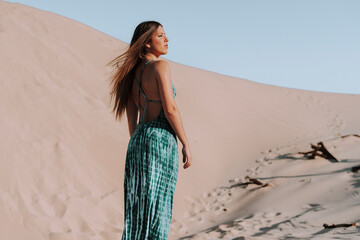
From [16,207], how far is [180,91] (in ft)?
22.0

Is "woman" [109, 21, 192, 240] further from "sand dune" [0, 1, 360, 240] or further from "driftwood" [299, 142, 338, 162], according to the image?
"driftwood" [299, 142, 338, 162]

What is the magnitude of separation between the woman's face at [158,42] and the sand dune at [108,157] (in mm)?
2875

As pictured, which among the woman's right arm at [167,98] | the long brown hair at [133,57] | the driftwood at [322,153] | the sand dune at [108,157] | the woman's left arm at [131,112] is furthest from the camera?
the driftwood at [322,153]

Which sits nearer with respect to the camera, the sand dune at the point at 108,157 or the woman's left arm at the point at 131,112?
the woman's left arm at the point at 131,112

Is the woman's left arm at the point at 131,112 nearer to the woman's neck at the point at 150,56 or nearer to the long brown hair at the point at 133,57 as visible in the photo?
the long brown hair at the point at 133,57

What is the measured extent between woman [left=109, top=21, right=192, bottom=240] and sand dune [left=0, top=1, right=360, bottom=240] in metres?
2.53

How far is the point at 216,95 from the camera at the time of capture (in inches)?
486

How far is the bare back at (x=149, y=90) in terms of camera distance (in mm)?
2510

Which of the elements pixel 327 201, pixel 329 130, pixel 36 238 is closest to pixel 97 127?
pixel 36 238

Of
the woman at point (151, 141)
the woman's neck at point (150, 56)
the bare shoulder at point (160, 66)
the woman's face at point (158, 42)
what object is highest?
the woman's face at point (158, 42)

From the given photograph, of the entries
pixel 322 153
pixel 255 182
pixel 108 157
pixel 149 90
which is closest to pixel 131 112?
pixel 149 90

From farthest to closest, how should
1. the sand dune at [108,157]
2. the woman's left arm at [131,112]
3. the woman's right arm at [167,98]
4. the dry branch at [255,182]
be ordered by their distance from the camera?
the dry branch at [255,182]
the sand dune at [108,157]
the woman's left arm at [131,112]
the woman's right arm at [167,98]

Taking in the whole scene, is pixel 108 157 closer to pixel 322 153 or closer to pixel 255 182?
pixel 255 182

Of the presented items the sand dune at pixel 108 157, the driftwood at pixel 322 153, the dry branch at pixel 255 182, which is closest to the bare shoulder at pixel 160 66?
the sand dune at pixel 108 157
